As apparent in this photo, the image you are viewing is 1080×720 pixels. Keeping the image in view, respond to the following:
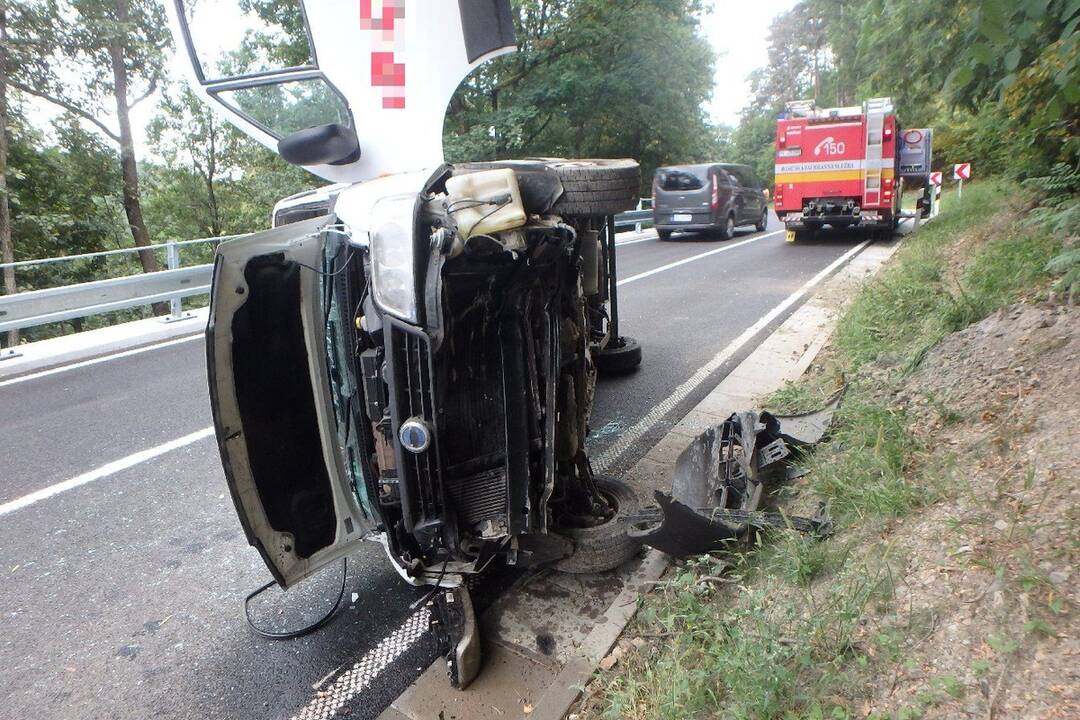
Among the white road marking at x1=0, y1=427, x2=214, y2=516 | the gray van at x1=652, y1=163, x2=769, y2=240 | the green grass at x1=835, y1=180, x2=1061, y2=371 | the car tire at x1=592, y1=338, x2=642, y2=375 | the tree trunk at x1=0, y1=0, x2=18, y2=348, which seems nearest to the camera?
the white road marking at x1=0, y1=427, x2=214, y2=516

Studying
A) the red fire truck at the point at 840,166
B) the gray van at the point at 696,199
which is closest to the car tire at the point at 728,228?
→ the gray van at the point at 696,199

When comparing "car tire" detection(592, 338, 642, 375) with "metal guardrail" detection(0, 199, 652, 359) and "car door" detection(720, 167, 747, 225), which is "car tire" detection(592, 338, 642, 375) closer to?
"metal guardrail" detection(0, 199, 652, 359)

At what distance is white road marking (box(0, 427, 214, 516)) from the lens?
13.0 feet

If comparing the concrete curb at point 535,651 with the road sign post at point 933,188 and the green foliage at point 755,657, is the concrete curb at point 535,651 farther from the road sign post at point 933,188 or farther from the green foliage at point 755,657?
the road sign post at point 933,188

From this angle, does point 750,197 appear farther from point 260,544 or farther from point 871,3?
point 260,544

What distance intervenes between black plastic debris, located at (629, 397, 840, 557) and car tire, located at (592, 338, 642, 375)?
6.76 feet

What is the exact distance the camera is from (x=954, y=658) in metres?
1.94

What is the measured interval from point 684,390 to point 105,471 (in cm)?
412

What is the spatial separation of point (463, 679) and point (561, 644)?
42 centimetres

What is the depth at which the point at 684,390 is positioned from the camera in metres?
5.65

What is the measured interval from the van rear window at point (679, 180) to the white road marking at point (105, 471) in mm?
14464

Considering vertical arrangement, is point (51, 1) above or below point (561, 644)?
above

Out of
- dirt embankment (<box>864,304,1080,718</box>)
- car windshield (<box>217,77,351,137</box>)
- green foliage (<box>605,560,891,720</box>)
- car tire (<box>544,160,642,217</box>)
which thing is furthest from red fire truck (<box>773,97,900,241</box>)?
green foliage (<box>605,560,891,720</box>)

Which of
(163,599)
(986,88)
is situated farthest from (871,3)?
(986,88)
